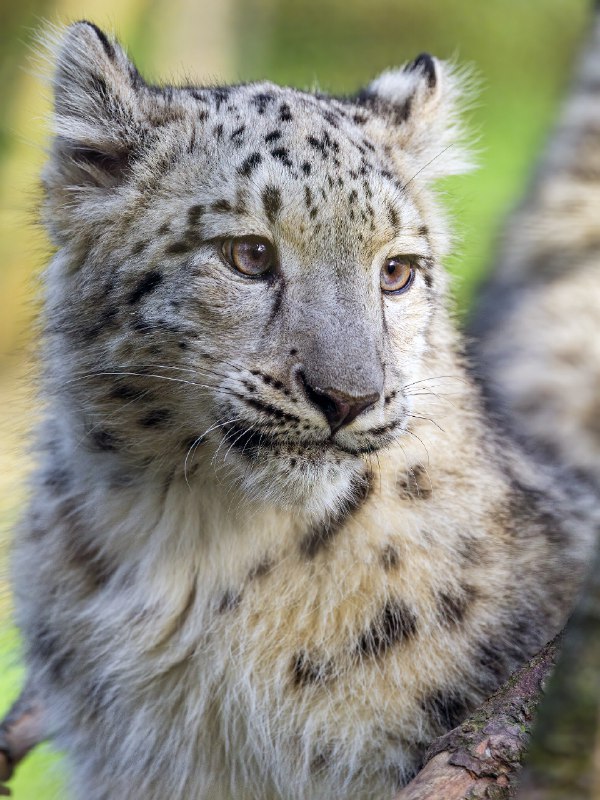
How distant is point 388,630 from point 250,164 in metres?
1.76

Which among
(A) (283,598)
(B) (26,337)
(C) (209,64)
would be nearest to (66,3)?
(C) (209,64)

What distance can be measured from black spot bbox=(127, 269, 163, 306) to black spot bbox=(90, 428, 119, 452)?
553 mm

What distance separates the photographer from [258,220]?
3982 mm

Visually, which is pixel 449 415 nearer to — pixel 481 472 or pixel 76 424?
pixel 481 472

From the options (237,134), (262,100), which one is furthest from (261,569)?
(262,100)

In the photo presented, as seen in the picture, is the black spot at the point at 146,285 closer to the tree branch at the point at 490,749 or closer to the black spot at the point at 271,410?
the black spot at the point at 271,410

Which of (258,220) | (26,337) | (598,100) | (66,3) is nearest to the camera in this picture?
(258,220)

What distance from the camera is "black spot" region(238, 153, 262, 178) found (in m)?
4.05

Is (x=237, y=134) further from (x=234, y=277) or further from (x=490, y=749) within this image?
(x=490, y=749)

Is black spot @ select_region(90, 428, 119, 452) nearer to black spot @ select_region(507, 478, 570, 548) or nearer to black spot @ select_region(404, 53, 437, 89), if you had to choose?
black spot @ select_region(507, 478, 570, 548)

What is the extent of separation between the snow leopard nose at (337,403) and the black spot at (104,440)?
982 mm

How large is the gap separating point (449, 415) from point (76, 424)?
4.79ft

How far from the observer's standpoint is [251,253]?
4008mm

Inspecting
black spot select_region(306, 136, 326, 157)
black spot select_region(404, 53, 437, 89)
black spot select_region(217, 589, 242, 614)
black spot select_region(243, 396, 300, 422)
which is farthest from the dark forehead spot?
black spot select_region(217, 589, 242, 614)
